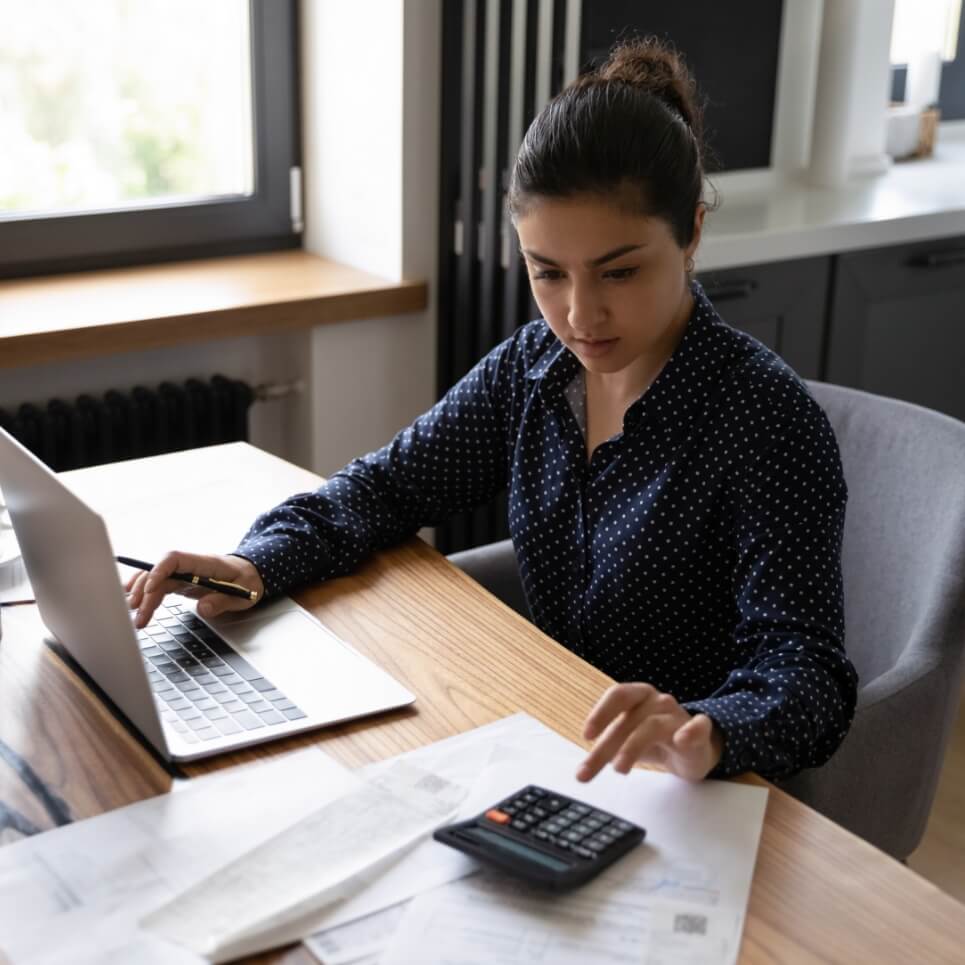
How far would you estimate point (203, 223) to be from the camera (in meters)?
2.68

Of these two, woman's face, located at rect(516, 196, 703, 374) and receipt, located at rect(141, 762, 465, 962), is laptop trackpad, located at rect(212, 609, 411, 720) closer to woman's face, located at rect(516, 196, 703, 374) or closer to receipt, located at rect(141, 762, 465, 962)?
receipt, located at rect(141, 762, 465, 962)

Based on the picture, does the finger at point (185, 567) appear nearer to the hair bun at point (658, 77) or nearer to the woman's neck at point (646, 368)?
the woman's neck at point (646, 368)

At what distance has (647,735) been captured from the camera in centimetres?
101

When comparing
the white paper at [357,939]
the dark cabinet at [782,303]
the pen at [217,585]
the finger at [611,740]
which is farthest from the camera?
the dark cabinet at [782,303]

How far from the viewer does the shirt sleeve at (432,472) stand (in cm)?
154

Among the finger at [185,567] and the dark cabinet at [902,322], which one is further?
the dark cabinet at [902,322]

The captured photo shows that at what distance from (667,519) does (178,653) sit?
479 mm

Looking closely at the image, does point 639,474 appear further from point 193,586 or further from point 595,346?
point 193,586

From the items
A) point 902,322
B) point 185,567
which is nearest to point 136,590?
point 185,567

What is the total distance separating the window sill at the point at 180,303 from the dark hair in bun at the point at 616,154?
3.57 feet

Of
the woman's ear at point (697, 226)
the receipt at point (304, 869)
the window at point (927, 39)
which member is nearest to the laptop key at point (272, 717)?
the receipt at point (304, 869)

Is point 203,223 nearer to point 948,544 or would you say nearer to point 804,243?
point 804,243

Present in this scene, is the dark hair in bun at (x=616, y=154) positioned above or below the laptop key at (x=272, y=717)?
above

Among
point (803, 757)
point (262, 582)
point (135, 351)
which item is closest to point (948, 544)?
point (803, 757)
